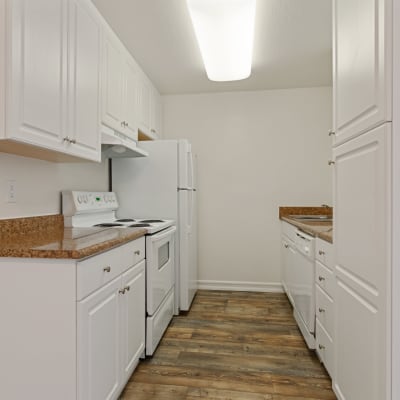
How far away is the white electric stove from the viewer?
2133 millimetres

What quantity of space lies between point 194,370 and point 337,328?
3.22 feet

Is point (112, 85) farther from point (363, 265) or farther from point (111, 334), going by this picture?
point (363, 265)

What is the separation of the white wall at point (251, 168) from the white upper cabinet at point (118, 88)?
1166 millimetres

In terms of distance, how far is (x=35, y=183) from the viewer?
75.1 inches

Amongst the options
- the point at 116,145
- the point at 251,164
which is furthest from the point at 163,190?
the point at 251,164

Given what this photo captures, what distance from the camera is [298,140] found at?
3656 mm

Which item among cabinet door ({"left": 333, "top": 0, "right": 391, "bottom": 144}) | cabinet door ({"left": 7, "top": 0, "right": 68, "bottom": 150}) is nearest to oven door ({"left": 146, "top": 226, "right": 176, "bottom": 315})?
cabinet door ({"left": 7, "top": 0, "right": 68, "bottom": 150})

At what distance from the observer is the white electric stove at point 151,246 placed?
2.13 meters

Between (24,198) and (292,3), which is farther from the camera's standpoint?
(292,3)

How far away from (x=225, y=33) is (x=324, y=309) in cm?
195

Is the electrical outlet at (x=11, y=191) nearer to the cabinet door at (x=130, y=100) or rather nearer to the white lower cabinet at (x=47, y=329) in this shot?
the white lower cabinet at (x=47, y=329)

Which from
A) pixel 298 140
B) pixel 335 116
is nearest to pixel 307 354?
pixel 335 116

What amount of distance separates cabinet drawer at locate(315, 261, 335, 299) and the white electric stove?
1143mm

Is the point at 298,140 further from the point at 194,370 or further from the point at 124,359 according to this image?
the point at 124,359
